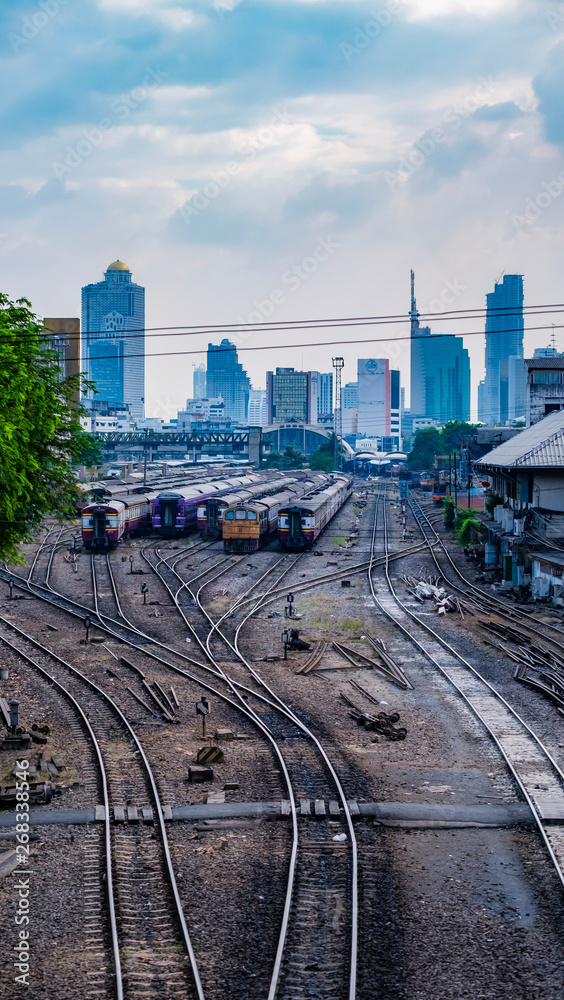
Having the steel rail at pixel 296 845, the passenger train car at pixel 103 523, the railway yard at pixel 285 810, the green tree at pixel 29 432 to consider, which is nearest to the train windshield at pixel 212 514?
the passenger train car at pixel 103 523

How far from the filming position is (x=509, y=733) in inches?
604

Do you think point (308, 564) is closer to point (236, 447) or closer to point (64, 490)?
point (64, 490)

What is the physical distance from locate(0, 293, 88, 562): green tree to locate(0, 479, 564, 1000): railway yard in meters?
3.76

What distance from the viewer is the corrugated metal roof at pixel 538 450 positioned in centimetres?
3155

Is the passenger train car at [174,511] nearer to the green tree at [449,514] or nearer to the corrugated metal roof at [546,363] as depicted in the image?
the green tree at [449,514]

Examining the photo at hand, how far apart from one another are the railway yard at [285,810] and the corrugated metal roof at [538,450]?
774 centimetres

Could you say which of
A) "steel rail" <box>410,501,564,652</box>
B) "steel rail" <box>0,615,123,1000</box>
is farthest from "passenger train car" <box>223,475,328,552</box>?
"steel rail" <box>0,615,123,1000</box>

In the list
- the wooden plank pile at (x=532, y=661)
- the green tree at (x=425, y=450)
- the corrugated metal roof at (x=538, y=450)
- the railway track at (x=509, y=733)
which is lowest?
the railway track at (x=509, y=733)

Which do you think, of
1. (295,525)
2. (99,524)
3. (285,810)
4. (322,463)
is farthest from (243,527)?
(322,463)

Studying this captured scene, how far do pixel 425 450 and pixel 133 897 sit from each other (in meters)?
117

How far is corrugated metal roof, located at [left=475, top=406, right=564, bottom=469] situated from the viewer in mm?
31545

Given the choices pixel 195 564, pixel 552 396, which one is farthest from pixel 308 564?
pixel 552 396

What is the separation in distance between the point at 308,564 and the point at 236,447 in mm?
110099

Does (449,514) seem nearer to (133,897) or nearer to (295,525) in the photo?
(295,525)
